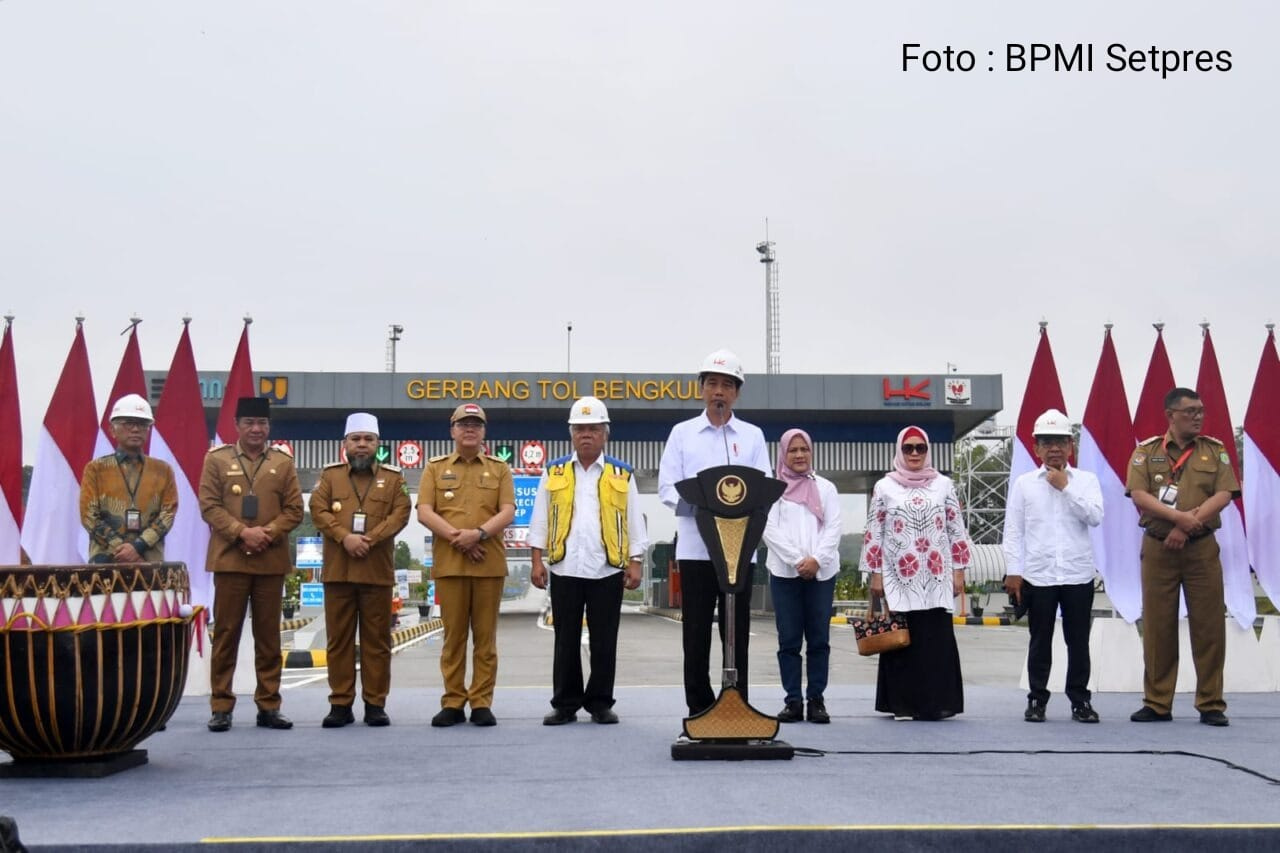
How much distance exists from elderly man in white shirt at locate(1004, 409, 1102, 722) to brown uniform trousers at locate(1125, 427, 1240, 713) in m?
0.35

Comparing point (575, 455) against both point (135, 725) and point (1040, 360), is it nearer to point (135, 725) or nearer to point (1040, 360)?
point (135, 725)

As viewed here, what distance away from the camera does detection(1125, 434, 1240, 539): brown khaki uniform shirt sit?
7668 millimetres

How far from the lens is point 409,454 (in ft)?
126

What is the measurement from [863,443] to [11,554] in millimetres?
32278

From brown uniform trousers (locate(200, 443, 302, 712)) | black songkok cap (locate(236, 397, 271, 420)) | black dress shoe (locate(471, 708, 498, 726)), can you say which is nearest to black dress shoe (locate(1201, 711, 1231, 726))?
black dress shoe (locate(471, 708, 498, 726))

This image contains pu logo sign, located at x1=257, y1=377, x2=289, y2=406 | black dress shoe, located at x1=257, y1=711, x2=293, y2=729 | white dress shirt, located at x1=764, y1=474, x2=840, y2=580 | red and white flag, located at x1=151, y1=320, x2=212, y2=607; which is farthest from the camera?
pu logo sign, located at x1=257, y1=377, x2=289, y2=406

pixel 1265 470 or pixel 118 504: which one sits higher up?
pixel 1265 470

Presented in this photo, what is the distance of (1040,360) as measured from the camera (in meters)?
11.2

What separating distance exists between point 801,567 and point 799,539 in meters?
0.18

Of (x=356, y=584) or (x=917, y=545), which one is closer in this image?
(x=356, y=584)

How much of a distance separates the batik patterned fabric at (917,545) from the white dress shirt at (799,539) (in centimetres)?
26

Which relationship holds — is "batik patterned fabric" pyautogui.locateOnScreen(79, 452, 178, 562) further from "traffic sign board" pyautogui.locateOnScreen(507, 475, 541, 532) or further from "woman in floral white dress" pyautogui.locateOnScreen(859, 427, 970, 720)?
"traffic sign board" pyautogui.locateOnScreen(507, 475, 541, 532)

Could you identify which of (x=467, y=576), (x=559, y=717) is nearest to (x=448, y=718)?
(x=559, y=717)

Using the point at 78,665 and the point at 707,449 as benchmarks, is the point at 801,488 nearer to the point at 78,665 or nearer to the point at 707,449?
the point at 707,449
